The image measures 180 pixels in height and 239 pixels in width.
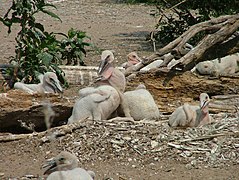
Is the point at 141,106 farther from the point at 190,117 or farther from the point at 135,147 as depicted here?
the point at 135,147

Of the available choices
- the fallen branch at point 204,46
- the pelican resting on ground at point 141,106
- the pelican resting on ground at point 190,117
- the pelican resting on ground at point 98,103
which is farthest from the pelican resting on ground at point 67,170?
the fallen branch at point 204,46

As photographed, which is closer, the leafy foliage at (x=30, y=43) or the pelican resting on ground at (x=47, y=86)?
the pelican resting on ground at (x=47, y=86)

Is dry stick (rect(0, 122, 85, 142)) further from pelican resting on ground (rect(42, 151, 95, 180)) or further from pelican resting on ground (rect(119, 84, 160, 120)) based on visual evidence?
pelican resting on ground (rect(42, 151, 95, 180))

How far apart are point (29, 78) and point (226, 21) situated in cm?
278

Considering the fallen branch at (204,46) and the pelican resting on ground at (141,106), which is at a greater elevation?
the fallen branch at (204,46)

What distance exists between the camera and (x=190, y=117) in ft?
23.7

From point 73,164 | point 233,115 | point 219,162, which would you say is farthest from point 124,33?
point 73,164

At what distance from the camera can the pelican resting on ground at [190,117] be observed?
7.17m

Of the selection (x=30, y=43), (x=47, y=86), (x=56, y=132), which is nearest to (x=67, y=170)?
(x=56, y=132)

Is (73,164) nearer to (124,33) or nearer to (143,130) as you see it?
(143,130)

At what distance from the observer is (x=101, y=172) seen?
6270mm

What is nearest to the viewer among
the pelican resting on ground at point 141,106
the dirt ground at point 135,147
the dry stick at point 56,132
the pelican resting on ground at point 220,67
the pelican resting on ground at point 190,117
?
the dirt ground at point 135,147

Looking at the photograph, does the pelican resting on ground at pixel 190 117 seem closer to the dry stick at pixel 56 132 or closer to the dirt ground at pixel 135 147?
the dirt ground at pixel 135 147

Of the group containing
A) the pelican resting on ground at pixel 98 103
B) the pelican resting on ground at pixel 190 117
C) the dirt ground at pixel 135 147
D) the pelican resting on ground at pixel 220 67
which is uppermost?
the pelican resting on ground at pixel 98 103
